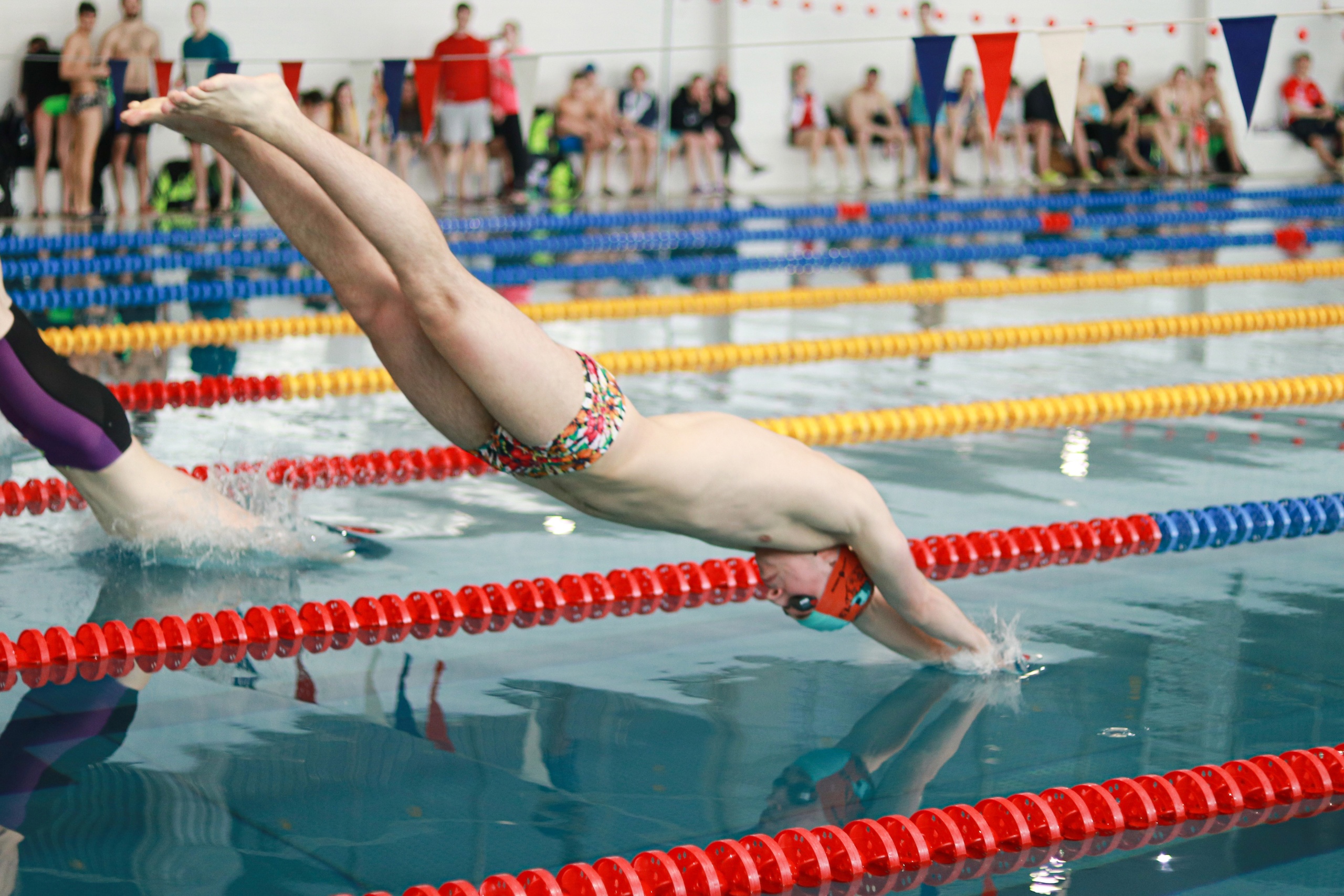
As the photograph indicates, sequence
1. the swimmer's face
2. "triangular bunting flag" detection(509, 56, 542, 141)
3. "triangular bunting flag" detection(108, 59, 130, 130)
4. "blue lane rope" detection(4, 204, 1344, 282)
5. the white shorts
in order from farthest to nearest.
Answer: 1. the white shorts
2. "triangular bunting flag" detection(509, 56, 542, 141)
3. "triangular bunting flag" detection(108, 59, 130, 130)
4. "blue lane rope" detection(4, 204, 1344, 282)
5. the swimmer's face

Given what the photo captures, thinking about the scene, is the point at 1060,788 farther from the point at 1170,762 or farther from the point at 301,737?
the point at 301,737

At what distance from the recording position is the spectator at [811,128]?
15.4 m

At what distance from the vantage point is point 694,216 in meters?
12.5

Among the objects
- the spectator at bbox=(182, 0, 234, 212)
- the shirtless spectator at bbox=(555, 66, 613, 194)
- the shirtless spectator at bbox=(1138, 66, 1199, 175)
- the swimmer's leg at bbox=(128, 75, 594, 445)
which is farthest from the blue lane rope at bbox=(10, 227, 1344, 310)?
the swimmer's leg at bbox=(128, 75, 594, 445)

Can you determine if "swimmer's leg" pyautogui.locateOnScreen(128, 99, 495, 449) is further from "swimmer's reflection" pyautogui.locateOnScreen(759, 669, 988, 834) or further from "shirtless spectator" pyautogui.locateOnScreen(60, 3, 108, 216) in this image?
"shirtless spectator" pyautogui.locateOnScreen(60, 3, 108, 216)

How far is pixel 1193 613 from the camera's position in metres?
3.63

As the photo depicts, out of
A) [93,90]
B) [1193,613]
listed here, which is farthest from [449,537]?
[93,90]

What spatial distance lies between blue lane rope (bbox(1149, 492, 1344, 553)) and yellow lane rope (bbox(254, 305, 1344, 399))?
2645 mm

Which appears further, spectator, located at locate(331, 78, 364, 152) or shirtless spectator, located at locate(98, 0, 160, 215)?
spectator, located at locate(331, 78, 364, 152)

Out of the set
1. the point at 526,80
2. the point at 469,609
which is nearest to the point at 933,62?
the point at 526,80

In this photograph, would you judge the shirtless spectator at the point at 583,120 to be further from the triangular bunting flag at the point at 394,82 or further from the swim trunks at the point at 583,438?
the swim trunks at the point at 583,438

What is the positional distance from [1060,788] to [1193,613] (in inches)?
48.9

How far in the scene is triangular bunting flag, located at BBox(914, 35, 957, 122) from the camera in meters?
7.14

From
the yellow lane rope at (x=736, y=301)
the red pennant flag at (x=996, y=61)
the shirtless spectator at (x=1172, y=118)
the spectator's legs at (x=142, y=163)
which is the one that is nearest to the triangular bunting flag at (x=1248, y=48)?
the red pennant flag at (x=996, y=61)
